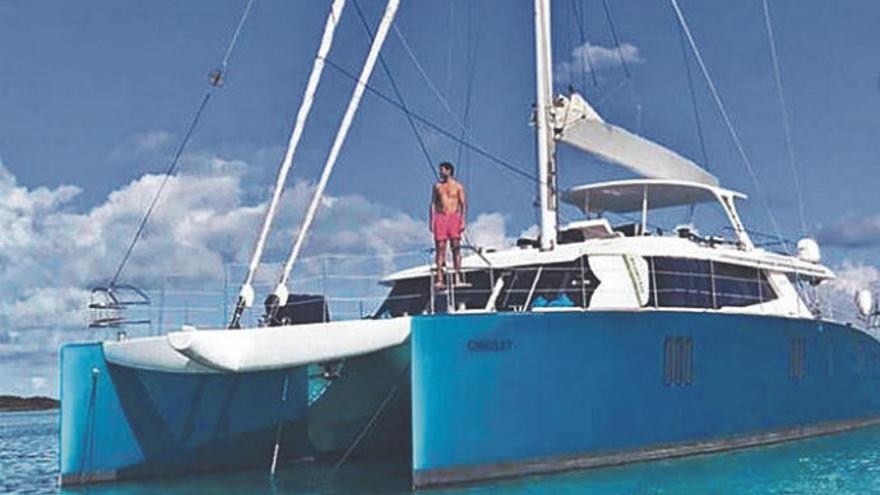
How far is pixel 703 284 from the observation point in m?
15.3

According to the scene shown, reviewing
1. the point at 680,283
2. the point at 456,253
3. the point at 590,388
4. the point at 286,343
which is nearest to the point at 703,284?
the point at 680,283

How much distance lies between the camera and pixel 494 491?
1161 cm

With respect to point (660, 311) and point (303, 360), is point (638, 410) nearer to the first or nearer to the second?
point (660, 311)

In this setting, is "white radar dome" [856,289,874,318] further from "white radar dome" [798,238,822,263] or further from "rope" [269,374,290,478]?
"rope" [269,374,290,478]

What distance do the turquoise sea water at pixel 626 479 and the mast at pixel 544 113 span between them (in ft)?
11.8

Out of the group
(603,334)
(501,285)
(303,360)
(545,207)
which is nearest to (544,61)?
(545,207)

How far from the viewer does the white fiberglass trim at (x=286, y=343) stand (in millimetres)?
11547

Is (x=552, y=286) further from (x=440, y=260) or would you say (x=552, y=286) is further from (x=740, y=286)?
(x=740, y=286)

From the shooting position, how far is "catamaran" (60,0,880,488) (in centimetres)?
1179

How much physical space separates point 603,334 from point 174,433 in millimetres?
5361

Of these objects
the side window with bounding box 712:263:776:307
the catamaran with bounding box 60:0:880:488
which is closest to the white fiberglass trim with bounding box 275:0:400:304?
the catamaran with bounding box 60:0:880:488

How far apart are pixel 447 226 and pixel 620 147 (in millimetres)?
5694

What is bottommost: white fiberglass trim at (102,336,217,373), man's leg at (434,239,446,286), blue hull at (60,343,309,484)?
blue hull at (60,343,309,484)

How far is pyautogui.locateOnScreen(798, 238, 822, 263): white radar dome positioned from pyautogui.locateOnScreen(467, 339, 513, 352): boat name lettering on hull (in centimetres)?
900
